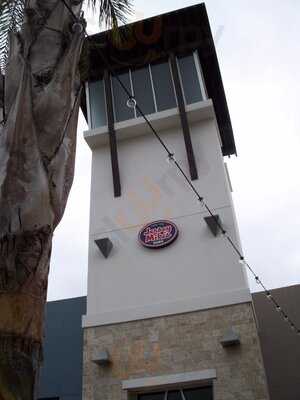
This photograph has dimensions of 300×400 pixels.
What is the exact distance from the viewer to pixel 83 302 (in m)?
13.3

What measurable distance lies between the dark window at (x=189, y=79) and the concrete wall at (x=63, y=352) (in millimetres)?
6757

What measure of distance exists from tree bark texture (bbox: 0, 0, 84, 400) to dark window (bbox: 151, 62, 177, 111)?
9735mm

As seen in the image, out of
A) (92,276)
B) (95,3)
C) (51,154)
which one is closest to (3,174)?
(51,154)

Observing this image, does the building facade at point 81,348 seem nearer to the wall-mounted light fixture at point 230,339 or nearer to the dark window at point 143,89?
the wall-mounted light fixture at point 230,339

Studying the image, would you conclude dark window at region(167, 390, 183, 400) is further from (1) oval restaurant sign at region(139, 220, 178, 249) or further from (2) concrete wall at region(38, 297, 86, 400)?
(2) concrete wall at region(38, 297, 86, 400)

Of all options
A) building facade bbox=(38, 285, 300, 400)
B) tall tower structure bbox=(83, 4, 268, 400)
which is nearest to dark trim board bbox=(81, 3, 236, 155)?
tall tower structure bbox=(83, 4, 268, 400)

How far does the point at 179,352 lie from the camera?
30.8 ft

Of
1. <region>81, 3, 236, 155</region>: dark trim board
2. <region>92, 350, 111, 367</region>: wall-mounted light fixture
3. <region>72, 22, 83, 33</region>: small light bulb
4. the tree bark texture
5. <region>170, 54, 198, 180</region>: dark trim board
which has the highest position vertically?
<region>81, 3, 236, 155</region>: dark trim board

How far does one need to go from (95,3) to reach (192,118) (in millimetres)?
6597

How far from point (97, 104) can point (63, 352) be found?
24.3 ft

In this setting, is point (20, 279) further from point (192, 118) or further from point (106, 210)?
point (192, 118)

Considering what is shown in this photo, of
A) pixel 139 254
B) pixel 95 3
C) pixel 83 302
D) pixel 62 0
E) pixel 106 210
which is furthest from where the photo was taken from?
pixel 83 302

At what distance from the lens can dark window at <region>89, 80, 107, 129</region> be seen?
1359 centimetres

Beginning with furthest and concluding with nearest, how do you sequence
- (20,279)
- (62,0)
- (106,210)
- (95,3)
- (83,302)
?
(83,302) < (106,210) < (95,3) < (62,0) < (20,279)
